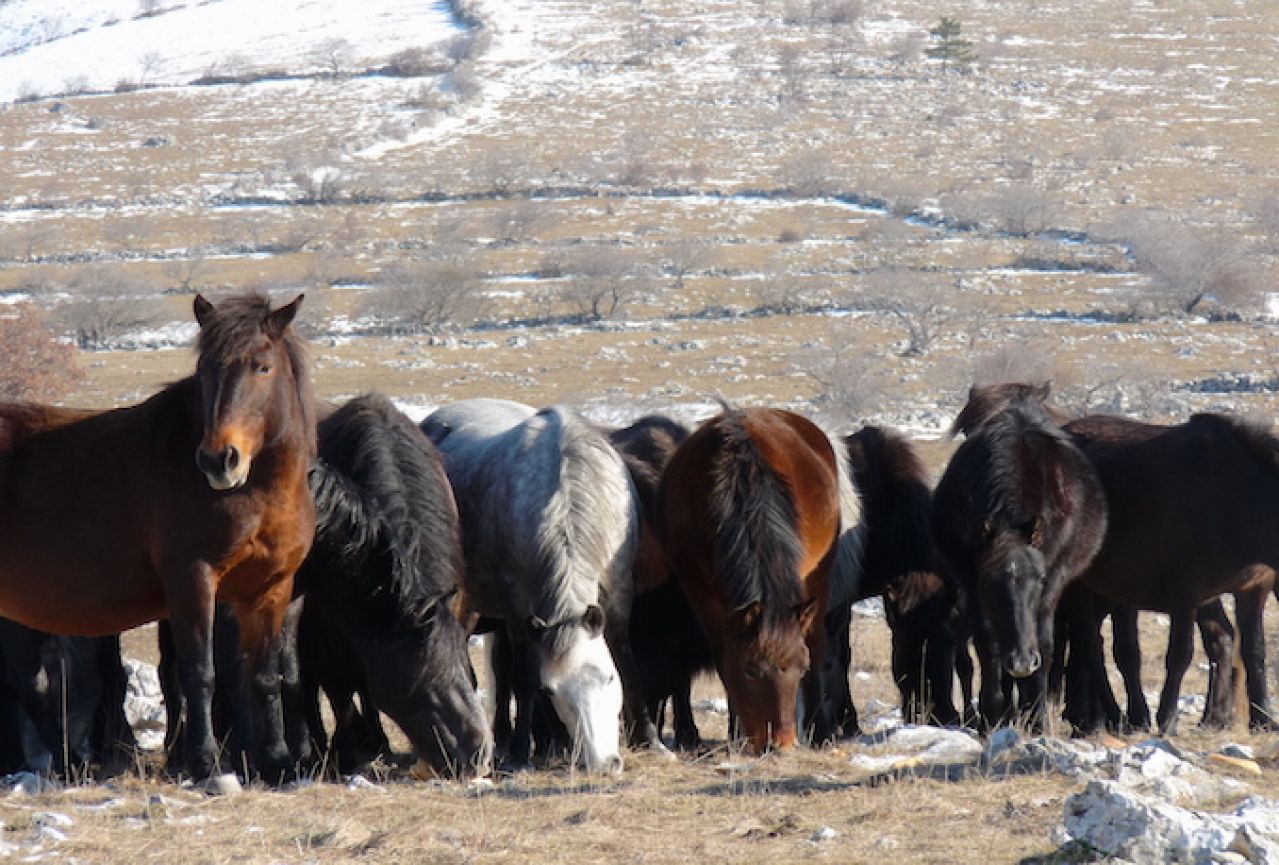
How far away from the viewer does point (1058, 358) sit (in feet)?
109

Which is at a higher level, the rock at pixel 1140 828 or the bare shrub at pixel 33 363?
the rock at pixel 1140 828

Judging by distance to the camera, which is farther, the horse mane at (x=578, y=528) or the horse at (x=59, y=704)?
the horse at (x=59, y=704)

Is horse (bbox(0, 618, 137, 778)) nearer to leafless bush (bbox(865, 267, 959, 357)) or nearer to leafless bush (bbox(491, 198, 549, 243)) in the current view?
leafless bush (bbox(865, 267, 959, 357))

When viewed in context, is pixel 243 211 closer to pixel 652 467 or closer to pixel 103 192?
pixel 103 192

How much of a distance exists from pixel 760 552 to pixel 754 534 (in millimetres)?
112

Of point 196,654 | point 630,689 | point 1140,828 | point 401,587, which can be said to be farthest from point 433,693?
point 1140,828

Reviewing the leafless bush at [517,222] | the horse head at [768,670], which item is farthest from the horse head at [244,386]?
the leafless bush at [517,222]

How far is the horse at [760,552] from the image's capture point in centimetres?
761

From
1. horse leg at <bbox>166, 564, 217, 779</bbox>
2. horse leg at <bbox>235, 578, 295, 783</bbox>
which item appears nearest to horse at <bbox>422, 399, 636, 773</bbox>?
horse leg at <bbox>235, 578, 295, 783</bbox>

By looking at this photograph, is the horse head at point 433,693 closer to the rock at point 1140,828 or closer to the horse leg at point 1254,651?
the rock at point 1140,828

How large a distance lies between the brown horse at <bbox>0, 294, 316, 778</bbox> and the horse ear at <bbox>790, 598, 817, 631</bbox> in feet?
8.19

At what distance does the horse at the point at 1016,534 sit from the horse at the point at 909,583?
0.80 m

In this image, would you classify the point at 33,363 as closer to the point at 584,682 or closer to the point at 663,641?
the point at 663,641

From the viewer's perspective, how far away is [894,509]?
986 centimetres
